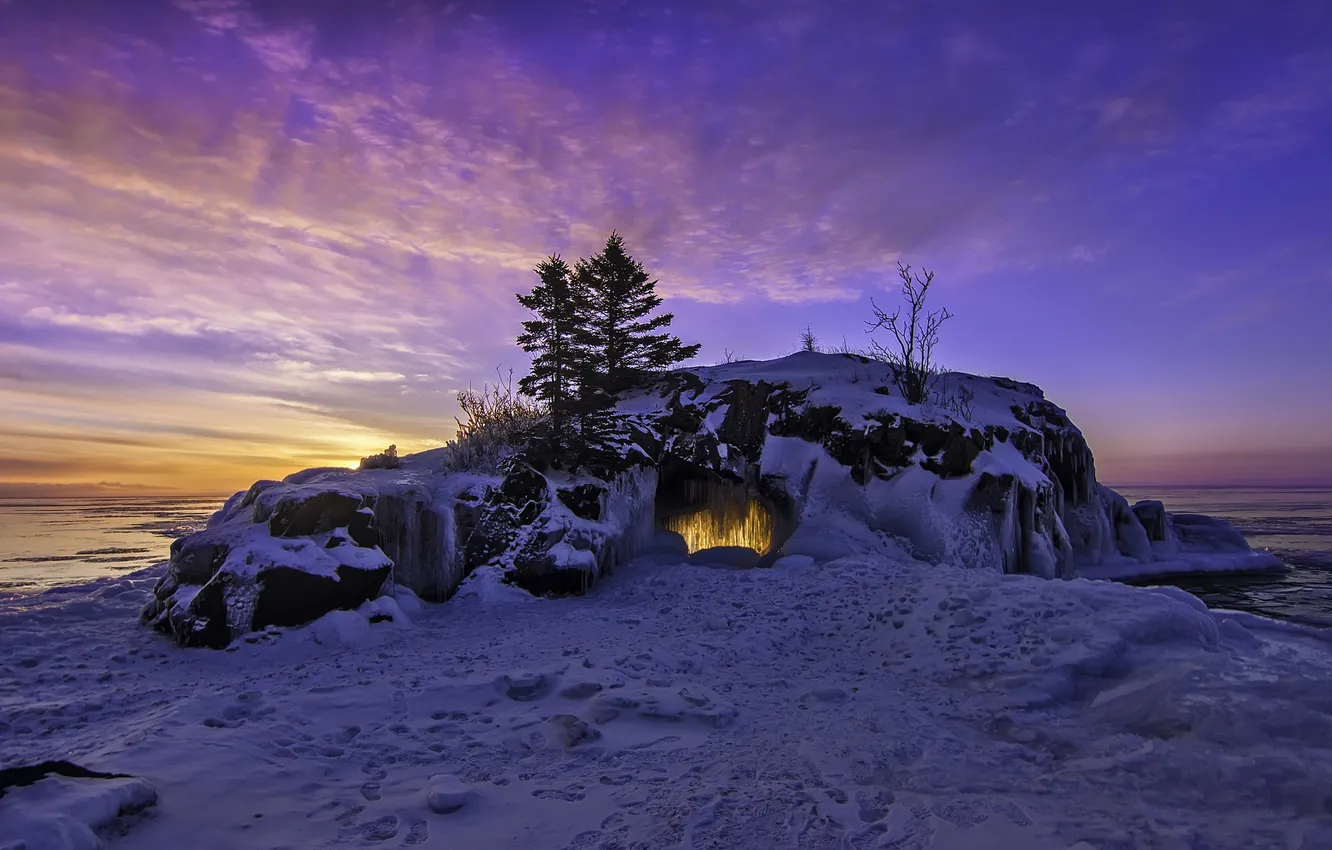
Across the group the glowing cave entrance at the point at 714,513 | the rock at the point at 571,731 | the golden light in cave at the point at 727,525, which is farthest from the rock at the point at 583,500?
the rock at the point at 571,731

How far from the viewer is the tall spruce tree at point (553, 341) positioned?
48.2 ft

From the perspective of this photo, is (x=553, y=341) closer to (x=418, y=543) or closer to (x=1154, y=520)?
(x=418, y=543)

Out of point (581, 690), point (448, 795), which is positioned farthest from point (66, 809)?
point (581, 690)

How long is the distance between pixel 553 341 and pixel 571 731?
11000mm

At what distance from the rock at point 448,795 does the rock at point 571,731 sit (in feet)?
3.09

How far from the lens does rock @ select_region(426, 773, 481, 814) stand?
370cm

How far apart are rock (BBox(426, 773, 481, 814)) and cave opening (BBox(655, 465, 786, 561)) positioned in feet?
34.1

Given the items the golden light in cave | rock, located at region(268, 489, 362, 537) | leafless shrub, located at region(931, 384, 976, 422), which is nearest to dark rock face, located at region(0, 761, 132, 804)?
rock, located at region(268, 489, 362, 537)

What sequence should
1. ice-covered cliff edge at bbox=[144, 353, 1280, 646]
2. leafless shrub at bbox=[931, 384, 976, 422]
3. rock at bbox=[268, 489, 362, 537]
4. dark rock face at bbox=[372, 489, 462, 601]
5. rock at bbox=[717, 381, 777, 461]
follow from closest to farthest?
ice-covered cliff edge at bbox=[144, 353, 1280, 646] → rock at bbox=[268, 489, 362, 537] → dark rock face at bbox=[372, 489, 462, 601] → rock at bbox=[717, 381, 777, 461] → leafless shrub at bbox=[931, 384, 976, 422]

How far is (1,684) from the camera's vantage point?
19.7 ft

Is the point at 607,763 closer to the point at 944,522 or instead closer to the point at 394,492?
the point at 394,492

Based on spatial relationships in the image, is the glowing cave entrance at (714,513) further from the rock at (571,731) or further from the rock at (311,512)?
the rock at (571,731)

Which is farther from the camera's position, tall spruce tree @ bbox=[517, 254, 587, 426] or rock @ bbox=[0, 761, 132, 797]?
tall spruce tree @ bbox=[517, 254, 587, 426]

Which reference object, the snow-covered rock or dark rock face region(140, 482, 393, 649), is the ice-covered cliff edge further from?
the snow-covered rock
